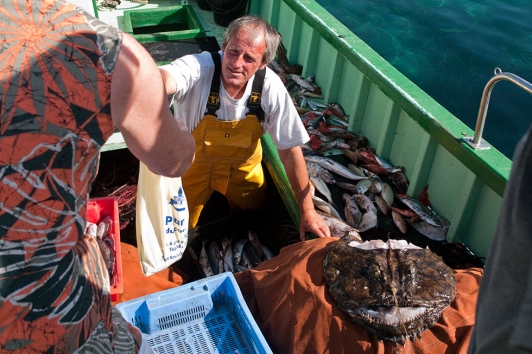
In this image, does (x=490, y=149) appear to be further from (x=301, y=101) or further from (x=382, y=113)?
(x=301, y=101)

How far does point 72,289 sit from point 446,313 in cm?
193

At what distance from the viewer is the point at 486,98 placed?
3133mm

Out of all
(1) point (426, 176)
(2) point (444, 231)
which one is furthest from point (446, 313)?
(1) point (426, 176)


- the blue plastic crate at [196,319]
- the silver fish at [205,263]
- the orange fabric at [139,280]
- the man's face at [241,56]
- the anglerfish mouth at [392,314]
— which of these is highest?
the man's face at [241,56]

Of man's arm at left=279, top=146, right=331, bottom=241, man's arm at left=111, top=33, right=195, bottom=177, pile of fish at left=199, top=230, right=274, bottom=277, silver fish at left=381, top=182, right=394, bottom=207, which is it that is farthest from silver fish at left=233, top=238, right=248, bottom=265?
man's arm at left=111, top=33, right=195, bottom=177

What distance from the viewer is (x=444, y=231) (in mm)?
3664

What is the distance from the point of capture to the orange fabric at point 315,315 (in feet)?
8.38

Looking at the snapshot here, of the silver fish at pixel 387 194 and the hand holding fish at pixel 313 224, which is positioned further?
the silver fish at pixel 387 194

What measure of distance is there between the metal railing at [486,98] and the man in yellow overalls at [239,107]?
3.67ft

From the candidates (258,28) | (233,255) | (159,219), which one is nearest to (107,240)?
(159,219)

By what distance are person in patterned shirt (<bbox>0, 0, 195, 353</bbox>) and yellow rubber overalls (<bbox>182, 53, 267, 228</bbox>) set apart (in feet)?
6.34

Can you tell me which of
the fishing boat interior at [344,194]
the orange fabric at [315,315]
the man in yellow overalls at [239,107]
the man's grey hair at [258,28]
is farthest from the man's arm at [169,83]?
the orange fabric at [315,315]

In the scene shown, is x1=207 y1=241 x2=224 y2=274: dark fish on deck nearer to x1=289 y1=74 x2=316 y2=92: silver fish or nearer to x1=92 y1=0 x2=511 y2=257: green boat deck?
x1=92 y1=0 x2=511 y2=257: green boat deck

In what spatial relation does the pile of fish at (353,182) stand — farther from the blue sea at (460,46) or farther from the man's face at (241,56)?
the blue sea at (460,46)
